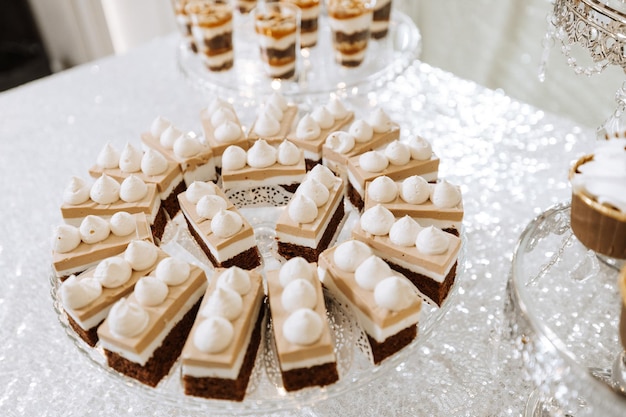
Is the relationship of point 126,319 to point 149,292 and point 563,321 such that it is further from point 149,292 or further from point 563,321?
point 563,321

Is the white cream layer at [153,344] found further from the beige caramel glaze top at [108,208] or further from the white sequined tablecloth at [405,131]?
the beige caramel glaze top at [108,208]

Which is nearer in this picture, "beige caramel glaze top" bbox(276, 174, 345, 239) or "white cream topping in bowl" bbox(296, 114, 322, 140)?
"beige caramel glaze top" bbox(276, 174, 345, 239)

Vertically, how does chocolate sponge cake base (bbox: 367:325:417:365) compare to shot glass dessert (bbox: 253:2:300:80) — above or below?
below

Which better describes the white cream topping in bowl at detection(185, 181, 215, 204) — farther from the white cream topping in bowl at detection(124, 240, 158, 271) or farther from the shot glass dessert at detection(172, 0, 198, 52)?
the shot glass dessert at detection(172, 0, 198, 52)

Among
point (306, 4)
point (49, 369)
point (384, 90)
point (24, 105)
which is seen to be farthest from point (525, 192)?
point (24, 105)

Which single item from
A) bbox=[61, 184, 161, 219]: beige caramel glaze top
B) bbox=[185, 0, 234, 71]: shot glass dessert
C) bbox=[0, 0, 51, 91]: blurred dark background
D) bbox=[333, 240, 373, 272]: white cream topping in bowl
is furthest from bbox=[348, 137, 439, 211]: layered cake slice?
bbox=[0, 0, 51, 91]: blurred dark background
